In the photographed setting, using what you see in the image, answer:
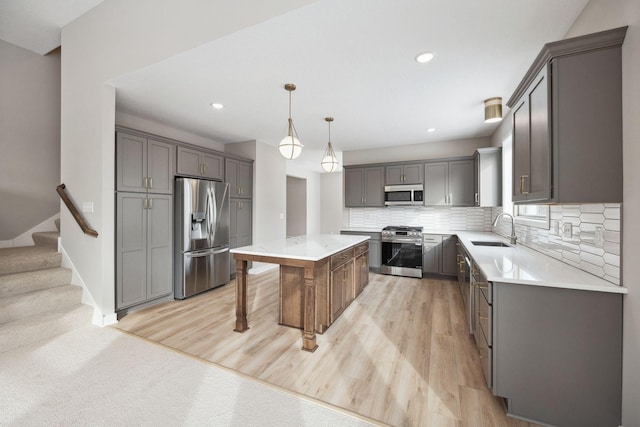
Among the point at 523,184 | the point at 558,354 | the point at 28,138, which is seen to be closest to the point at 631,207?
the point at 523,184

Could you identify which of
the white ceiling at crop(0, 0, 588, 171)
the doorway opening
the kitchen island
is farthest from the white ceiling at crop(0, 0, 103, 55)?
the doorway opening

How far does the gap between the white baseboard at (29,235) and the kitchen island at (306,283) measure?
3.37m

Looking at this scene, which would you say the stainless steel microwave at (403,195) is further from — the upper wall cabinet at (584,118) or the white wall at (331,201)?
the white wall at (331,201)

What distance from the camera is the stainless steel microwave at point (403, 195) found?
5.06m

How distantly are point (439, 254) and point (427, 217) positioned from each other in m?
0.89

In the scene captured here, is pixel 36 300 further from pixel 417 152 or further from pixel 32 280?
pixel 417 152

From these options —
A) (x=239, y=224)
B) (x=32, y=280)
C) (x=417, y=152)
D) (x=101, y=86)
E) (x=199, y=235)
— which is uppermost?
(x=101, y=86)

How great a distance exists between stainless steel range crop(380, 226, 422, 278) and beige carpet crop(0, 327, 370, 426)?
357 centimetres

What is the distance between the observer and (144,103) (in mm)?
3441

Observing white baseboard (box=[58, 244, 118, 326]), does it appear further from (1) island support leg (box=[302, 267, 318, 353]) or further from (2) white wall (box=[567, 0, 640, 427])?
(2) white wall (box=[567, 0, 640, 427])

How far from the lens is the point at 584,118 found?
1.45m

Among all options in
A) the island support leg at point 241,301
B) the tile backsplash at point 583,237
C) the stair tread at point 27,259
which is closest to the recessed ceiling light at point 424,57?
the tile backsplash at point 583,237

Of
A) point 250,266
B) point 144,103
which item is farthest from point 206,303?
point 144,103

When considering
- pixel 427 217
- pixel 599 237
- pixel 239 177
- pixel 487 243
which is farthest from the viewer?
pixel 427 217
